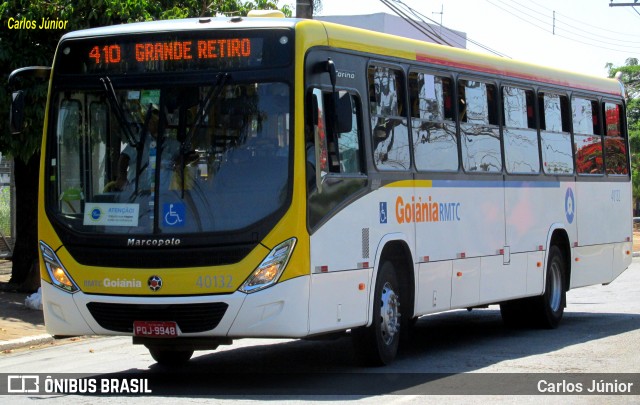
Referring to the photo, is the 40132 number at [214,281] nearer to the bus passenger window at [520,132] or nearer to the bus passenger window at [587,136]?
the bus passenger window at [520,132]

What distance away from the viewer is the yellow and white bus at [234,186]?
10289 mm

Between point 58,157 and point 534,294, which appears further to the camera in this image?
point 534,294

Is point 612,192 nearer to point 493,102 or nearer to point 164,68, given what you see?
point 493,102

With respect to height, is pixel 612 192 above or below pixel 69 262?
above

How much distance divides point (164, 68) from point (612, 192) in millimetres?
9891

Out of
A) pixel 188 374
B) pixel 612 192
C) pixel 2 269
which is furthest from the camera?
pixel 2 269

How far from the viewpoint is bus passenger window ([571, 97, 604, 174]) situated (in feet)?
57.4

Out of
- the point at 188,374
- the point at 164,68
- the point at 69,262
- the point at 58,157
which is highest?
the point at 164,68

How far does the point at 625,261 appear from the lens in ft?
61.9

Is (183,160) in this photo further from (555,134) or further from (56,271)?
(555,134)

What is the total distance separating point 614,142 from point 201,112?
10.0 m

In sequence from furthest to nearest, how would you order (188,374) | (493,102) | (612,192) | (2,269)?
(2,269) → (612,192) → (493,102) → (188,374)

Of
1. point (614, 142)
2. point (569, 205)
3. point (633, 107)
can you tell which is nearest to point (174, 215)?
point (569, 205)

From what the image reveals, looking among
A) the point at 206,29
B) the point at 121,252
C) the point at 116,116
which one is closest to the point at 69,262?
the point at 121,252
